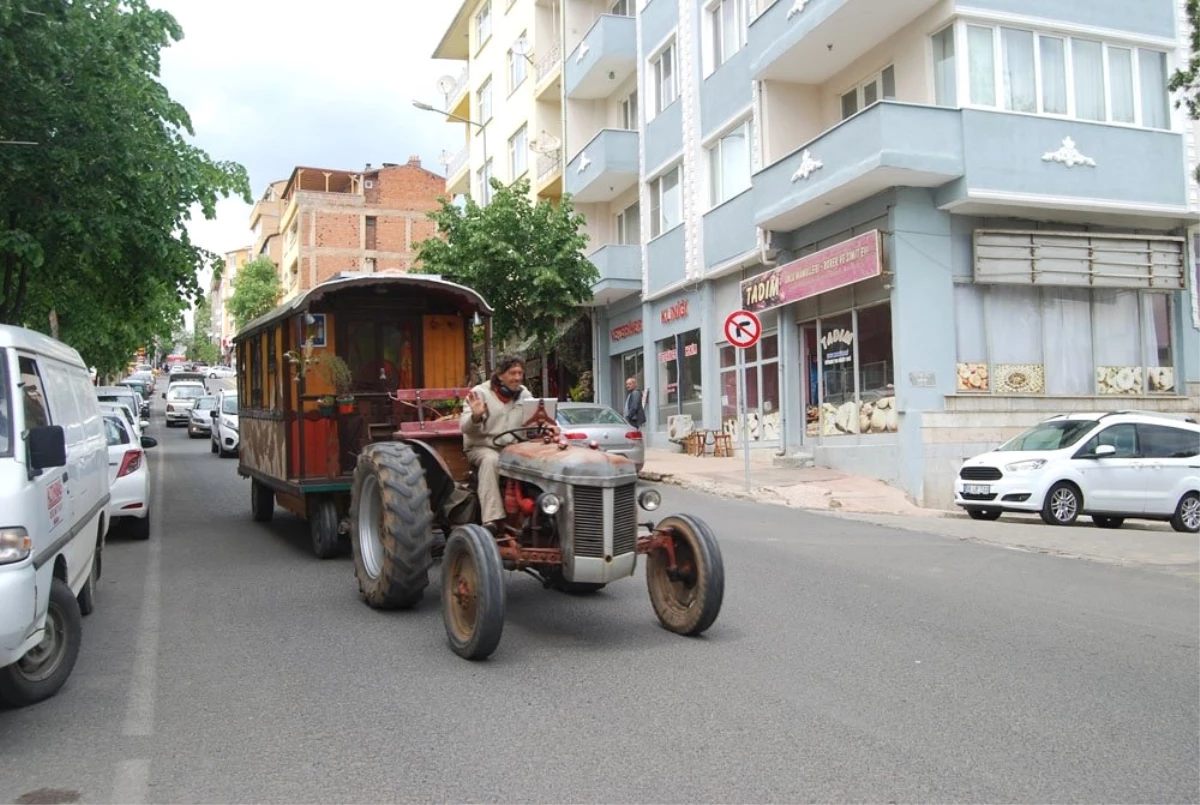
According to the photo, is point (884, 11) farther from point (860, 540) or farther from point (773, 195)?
point (860, 540)

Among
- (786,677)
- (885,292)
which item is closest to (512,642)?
(786,677)

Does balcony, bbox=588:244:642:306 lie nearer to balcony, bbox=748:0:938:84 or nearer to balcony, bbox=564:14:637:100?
balcony, bbox=564:14:637:100

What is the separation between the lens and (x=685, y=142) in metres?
23.9

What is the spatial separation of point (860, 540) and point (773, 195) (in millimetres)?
9536

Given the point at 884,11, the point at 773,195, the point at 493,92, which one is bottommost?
the point at 773,195

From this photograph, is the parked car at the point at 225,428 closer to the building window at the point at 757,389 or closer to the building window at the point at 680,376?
the building window at the point at 680,376

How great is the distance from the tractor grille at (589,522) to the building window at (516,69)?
31750 millimetres

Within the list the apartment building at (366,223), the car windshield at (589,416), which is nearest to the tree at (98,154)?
the car windshield at (589,416)

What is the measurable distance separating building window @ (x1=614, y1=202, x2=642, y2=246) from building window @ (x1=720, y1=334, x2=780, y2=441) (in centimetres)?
664

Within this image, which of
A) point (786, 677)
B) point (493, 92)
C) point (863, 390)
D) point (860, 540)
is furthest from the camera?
point (493, 92)

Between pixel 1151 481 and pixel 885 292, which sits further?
pixel 885 292

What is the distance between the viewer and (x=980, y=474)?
14352 millimetres

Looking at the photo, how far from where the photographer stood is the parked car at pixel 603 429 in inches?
651

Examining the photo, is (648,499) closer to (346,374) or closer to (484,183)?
(346,374)
